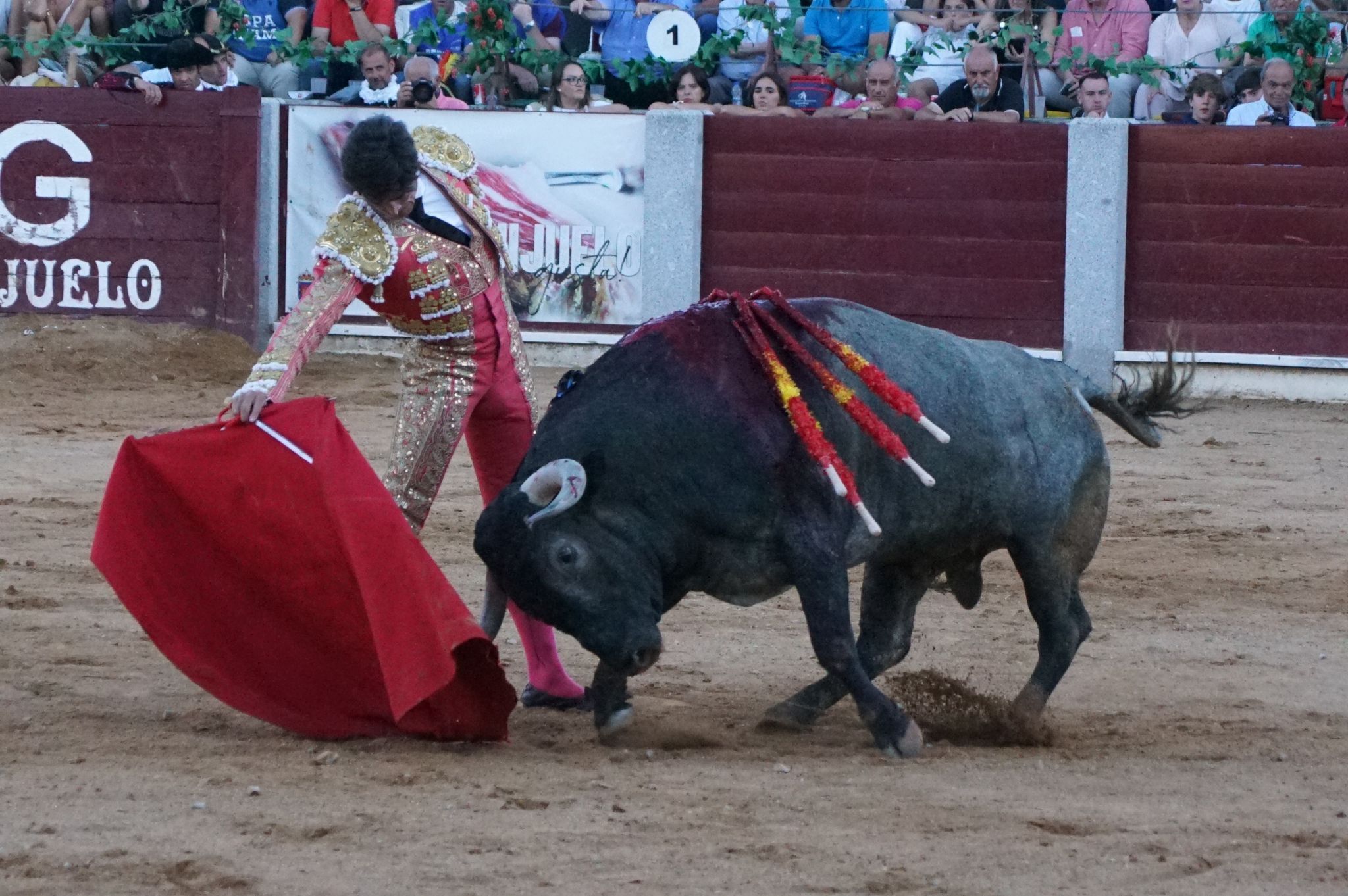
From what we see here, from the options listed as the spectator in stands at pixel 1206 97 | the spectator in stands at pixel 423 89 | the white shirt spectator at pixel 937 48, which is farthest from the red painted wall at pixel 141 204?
the spectator in stands at pixel 1206 97

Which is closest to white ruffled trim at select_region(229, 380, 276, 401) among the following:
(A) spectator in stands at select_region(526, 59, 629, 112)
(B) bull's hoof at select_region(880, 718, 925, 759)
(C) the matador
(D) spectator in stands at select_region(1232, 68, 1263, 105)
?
(C) the matador

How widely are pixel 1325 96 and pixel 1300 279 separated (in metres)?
0.90

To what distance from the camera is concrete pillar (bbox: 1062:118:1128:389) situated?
28.9 ft

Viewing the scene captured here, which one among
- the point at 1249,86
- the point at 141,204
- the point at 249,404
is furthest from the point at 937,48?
the point at 249,404

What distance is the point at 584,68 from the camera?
Result: 9.07m

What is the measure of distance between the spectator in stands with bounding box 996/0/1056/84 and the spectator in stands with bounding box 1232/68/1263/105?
0.45 m

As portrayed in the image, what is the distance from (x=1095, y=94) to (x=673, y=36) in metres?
2.03

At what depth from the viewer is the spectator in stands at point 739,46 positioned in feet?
29.4

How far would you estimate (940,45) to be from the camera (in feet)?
28.9

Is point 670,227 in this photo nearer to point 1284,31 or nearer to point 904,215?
point 904,215

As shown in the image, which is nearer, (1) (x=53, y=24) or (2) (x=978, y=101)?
(2) (x=978, y=101)

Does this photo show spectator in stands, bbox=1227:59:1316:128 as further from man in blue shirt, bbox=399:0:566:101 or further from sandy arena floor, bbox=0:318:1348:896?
sandy arena floor, bbox=0:318:1348:896

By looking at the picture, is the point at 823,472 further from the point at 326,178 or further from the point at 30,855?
the point at 326,178

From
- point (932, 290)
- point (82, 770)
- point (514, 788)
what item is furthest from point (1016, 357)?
point (932, 290)
